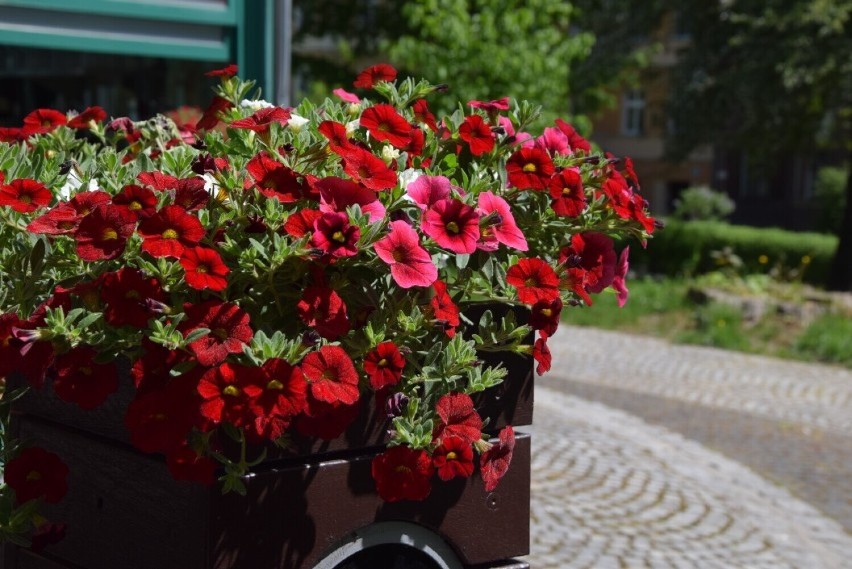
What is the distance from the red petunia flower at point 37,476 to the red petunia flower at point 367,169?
82cm

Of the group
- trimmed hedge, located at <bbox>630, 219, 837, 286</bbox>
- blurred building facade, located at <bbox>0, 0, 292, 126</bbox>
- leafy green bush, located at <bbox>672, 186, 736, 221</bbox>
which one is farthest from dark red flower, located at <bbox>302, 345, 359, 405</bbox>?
leafy green bush, located at <bbox>672, 186, 736, 221</bbox>

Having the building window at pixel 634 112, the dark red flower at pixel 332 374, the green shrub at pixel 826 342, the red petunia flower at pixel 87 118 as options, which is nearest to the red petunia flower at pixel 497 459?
the dark red flower at pixel 332 374

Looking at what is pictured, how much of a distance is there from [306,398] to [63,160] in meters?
0.91

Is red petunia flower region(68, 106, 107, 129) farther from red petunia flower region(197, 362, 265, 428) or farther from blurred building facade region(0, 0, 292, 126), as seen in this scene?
blurred building facade region(0, 0, 292, 126)

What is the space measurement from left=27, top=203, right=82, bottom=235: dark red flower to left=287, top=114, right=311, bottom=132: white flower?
0.46m

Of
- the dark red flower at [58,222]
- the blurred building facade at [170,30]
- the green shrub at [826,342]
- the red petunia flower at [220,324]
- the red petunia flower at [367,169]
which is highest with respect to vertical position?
the blurred building facade at [170,30]

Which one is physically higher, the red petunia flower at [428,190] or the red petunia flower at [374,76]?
the red petunia flower at [374,76]

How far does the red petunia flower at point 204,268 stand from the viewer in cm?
205

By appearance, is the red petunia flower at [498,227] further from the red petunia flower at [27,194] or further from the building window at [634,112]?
the building window at [634,112]

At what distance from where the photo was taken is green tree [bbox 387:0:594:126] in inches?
641

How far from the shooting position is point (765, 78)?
19.7 meters

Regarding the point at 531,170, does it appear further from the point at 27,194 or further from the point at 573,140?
the point at 27,194

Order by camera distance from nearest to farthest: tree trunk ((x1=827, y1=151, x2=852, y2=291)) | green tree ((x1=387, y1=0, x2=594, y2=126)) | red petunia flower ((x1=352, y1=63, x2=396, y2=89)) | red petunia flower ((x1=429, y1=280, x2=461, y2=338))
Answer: red petunia flower ((x1=429, y1=280, x2=461, y2=338)) < red petunia flower ((x1=352, y1=63, x2=396, y2=89)) < green tree ((x1=387, y1=0, x2=594, y2=126)) < tree trunk ((x1=827, y1=151, x2=852, y2=291))

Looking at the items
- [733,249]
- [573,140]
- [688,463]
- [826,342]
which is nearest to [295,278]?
[573,140]
